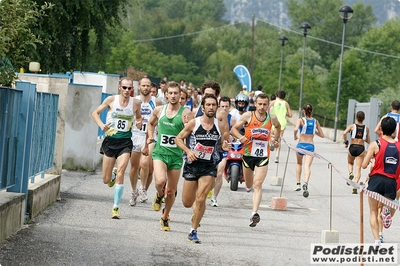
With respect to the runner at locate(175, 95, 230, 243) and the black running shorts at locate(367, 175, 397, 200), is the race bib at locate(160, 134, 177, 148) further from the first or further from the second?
the black running shorts at locate(367, 175, 397, 200)

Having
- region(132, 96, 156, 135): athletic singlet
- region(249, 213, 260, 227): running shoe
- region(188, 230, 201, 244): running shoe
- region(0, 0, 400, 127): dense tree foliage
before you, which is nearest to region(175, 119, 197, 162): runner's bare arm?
region(188, 230, 201, 244): running shoe

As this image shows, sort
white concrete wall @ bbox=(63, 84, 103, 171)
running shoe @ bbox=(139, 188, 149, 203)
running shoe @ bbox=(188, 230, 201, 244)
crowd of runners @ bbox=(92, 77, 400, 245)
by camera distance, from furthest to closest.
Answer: white concrete wall @ bbox=(63, 84, 103, 171) < running shoe @ bbox=(139, 188, 149, 203) < crowd of runners @ bbox=(92, 77, 400, 245) < running shoe @ bbox=(188, 230, 201, 244)

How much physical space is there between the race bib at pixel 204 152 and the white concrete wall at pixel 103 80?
17.7 m

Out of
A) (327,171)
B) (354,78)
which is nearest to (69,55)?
(327,171)

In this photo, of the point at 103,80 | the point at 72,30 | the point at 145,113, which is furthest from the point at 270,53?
the point at 145,113

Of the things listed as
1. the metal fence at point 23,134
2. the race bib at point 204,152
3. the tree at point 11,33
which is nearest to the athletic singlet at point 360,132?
the metal fence at point 23,134

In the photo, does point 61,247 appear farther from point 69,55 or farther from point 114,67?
point 114,67

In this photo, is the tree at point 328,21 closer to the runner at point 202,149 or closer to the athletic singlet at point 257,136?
the athletic singlet at point 257,136

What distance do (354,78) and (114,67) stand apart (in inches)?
1046

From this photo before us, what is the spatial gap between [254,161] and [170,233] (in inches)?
93.8

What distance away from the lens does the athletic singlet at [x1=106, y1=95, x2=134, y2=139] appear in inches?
547

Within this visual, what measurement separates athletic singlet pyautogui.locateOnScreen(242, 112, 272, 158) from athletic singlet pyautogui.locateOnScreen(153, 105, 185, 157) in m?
1.72

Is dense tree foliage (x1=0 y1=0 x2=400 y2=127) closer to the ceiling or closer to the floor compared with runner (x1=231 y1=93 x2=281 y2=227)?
closer to the ceiling

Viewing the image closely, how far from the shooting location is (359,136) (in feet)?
68.9
